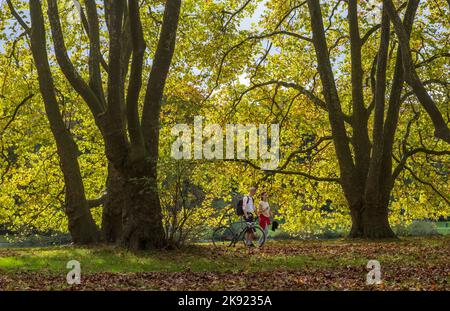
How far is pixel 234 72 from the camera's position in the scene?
24.5 meters

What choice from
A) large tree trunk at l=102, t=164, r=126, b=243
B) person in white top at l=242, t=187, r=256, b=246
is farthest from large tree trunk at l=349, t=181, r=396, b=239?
large tree trunk at l=102, t=164, r=126, b=243

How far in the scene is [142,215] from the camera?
15609 millimetres

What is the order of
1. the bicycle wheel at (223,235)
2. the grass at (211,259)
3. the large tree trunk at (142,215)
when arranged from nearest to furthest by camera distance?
the grass at (211,259)
the large tree trunk at (142,215)
the bicycle wheel at (223,235)

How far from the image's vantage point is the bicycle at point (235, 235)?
17.5 metres

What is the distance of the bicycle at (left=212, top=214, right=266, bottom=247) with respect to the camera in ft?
57.5

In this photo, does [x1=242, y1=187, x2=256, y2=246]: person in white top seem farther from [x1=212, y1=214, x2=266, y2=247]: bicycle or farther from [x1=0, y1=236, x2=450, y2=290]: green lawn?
[x1=0, y1=236, x2=450, y2=290]: green lawn

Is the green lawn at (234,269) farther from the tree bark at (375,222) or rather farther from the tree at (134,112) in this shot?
the tree bark at (375,222)

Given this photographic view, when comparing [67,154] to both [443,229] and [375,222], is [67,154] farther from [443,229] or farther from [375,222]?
[443,229]

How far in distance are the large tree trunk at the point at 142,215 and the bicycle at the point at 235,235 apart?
288 cm

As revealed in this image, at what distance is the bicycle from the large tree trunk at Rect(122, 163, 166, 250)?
288cm

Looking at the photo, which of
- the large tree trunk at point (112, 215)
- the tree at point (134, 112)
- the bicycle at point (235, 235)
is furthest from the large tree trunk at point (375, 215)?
the tree at point (134, 112)

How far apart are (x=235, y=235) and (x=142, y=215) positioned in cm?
358
